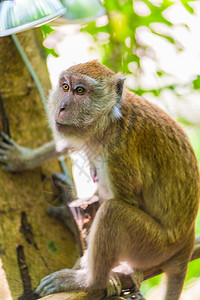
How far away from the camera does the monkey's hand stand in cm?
392

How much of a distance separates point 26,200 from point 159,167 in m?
1.53

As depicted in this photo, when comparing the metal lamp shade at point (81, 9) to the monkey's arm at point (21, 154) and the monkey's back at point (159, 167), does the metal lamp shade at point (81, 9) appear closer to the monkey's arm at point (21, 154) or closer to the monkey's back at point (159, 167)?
the monkey's back at point (159, 167)

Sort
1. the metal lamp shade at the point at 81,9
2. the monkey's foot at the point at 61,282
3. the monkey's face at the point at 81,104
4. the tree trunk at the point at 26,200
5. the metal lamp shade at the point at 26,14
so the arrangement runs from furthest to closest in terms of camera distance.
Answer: the tree trunk at the point at 26,200
the monkey's foot at the point at 61,282
the metal lamp shade at the point at 81,9
the monkey's face at the point at 81,104
the metal lamp shade at the point at 26,14

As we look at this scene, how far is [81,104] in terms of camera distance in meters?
2.83

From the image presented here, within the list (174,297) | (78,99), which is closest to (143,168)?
(78,99)

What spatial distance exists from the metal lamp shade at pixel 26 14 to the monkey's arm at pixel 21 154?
6.33 ft

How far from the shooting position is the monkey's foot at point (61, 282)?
3014mm

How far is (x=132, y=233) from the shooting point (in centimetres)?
293

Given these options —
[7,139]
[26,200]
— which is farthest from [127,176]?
[7,139]

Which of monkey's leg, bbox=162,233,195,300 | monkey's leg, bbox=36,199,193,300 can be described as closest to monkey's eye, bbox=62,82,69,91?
monkey's leg, bbox=36,199,193,300

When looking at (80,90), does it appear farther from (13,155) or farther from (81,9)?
(13,155)

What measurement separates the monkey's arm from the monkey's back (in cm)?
120

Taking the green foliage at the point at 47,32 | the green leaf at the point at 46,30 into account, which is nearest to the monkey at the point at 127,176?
the green foliage at the point at 47,32

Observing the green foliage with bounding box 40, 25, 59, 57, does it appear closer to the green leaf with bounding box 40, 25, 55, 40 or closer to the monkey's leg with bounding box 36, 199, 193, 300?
the green leaf with bounding box 40, 25, 55, 40
